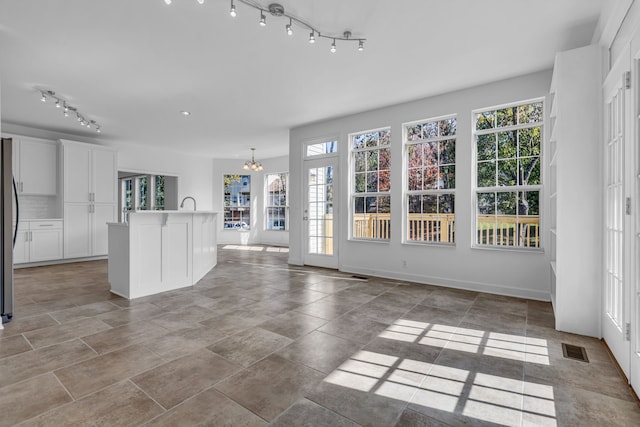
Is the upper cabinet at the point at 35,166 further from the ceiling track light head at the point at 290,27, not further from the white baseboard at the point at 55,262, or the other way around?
the ceiling track light head at the point at 290,27

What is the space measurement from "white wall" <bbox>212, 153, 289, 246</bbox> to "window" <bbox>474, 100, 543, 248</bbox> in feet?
21.4

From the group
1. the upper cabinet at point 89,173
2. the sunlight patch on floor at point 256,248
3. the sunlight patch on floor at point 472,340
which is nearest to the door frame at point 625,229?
the sunlight patch on floor at point 472,340

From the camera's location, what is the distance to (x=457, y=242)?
4.51 m

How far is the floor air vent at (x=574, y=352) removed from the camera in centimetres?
238

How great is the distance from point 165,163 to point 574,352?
9229 millimetres

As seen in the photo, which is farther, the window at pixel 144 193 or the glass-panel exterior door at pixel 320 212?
the window at pixel 144 193

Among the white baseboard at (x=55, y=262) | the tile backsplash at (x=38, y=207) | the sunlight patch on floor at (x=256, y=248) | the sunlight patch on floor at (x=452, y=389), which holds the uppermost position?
the tile backsplash at (x=38, y=207)

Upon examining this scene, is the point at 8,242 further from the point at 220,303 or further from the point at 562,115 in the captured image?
the point at 562,115

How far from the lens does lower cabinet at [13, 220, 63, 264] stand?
5.97 m

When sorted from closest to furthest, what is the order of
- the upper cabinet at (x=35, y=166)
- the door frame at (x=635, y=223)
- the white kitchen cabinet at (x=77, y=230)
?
1. the door frame at (x=635, y=223)
2. the upper cabinet at (x=35, y=166)
3. the white kitchen cabinet at (x=77, y=230)

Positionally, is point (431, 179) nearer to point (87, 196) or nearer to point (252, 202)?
point (252, 202)

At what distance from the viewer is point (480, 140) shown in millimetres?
4430

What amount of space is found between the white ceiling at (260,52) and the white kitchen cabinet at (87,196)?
50.2 inches

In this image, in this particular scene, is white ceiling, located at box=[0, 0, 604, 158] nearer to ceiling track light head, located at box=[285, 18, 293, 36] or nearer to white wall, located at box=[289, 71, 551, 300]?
ceiling track light head, located at box=[285, 18, 293, 36]
